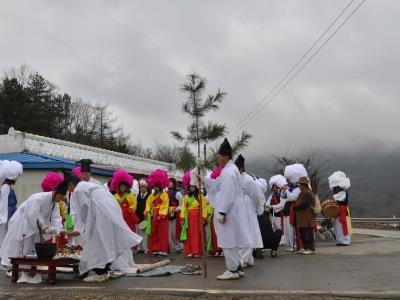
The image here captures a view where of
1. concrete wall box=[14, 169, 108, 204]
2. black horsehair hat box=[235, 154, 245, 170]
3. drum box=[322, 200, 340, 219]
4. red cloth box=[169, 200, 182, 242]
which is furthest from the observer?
concrete wall box=[14, 169, 108, 204]

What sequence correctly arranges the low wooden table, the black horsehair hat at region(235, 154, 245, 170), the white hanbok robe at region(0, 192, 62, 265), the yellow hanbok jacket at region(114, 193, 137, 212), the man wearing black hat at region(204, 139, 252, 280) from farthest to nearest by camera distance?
the yellow hanbok jacket at region(114, 193, 137, 212) → the black horsehair hat at region(235, 154, 245, 170) → the white hanbok robe at region(0, 192, 62, 265) → the man wearing black hat at region(204, 139, 252, 280) → the low wooden table

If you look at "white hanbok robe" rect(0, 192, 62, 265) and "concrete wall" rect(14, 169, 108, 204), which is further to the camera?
"concrete wall" rect(14, 169, 108, 204)

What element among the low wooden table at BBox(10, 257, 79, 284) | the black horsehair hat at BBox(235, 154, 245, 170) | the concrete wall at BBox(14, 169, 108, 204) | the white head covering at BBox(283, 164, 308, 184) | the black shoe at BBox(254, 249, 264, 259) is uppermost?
the concrete wall at BBox(14, 169, 108, 204)

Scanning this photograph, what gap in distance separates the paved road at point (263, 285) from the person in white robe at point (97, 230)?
12.3 inches

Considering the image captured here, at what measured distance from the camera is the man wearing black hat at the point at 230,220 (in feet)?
30.4

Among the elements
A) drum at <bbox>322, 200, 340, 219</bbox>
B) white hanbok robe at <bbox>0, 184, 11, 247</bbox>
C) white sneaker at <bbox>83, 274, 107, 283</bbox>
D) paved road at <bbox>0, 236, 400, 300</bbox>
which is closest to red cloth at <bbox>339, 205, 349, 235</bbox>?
drum at <bbox>322, 200, 340, 219</bbox>

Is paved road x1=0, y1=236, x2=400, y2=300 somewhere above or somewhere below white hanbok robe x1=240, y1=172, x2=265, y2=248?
below

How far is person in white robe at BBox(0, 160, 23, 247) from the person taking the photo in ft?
38.8

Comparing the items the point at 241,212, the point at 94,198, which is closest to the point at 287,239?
the point at 241,212

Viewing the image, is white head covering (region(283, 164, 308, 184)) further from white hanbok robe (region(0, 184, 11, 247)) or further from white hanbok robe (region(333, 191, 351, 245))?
white hanbok robe (region(0, 184, 11, 247))

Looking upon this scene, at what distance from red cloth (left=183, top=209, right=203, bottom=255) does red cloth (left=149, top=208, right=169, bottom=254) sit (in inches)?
28.6

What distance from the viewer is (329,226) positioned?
21.0m

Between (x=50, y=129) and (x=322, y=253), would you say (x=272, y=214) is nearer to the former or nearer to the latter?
(x=322, y=253)

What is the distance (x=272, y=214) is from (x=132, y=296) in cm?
1002
